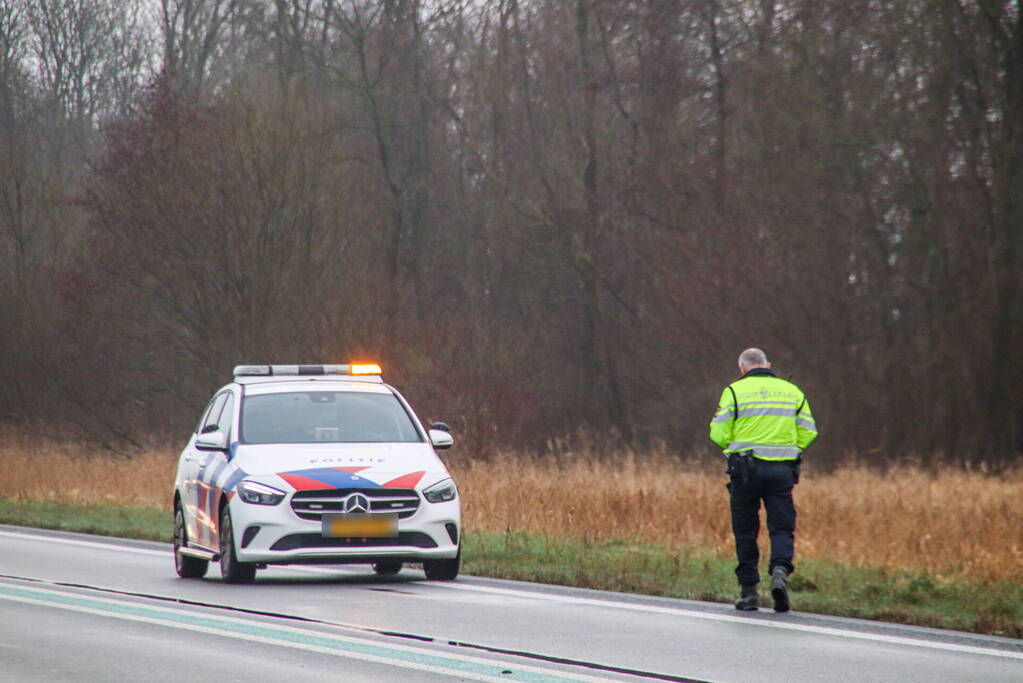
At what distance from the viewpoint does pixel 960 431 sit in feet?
95.4

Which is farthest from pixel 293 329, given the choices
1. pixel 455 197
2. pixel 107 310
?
pixel 455 197

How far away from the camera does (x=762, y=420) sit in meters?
12.3

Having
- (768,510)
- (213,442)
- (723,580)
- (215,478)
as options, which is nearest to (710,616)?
(768,510)

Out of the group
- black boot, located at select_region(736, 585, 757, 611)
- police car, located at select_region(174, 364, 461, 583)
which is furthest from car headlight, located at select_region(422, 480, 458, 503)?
black boot, located at select_region(736, 585, 757, 611)

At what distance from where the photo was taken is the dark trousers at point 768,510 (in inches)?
476

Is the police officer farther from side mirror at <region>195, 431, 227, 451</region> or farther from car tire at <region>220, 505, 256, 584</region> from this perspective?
side mirror at <region>195, 431, 227, 451</region>

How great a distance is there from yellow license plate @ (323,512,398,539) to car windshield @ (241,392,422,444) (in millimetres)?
1102

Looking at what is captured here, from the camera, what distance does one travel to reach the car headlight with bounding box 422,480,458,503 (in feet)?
46.3

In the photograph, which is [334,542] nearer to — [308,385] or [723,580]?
[308,385]

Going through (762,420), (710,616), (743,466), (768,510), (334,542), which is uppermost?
(762,420)

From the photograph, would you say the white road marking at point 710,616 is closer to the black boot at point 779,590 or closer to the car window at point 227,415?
the black boot at point 779,590

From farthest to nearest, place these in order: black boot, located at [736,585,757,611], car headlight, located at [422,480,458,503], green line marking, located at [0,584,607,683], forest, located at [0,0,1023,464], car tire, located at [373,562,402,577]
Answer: forest, located at [0,0,1023,464], car tire, located at [373,562,402,577], car headlight, located at [422,480,458,503], black boot, located at [736,585,757,611], green line marking, located at [0,584,607,683]

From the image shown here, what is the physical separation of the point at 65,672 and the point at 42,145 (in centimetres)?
4048

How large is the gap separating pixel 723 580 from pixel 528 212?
26256 mm
